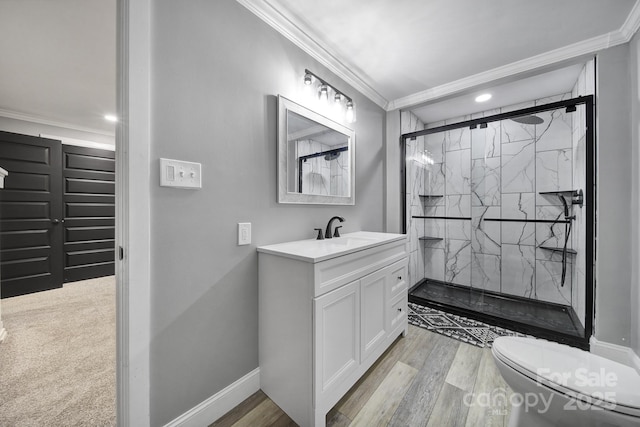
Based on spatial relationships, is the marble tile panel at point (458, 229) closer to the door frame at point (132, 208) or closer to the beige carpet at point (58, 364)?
the door frame at point (132, 208)

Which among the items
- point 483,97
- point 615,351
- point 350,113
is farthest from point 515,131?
point 615,351

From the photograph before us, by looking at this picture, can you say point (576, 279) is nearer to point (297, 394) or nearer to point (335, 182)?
point (335, 182)

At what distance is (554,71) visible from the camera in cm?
225

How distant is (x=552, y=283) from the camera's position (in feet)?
8.85

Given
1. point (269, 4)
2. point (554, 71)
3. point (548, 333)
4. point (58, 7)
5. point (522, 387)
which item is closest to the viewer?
point (522, 387)

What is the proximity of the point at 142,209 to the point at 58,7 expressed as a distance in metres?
1.73

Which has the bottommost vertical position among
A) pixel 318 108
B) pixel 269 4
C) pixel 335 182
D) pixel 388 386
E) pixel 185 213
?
pixel 388 386

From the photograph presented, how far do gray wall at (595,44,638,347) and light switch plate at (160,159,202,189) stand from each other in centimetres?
282

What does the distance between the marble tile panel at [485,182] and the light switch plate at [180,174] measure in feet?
10.1

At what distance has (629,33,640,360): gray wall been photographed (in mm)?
1641

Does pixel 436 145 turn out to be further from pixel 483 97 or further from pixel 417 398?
pixel 417 398

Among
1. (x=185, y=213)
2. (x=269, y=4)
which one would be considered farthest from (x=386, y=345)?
(x=269, y=4)

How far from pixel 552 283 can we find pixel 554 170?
1.27 metres

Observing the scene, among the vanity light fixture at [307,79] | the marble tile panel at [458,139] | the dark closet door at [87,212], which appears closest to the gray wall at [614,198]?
the marble tile panel at [458,139]
